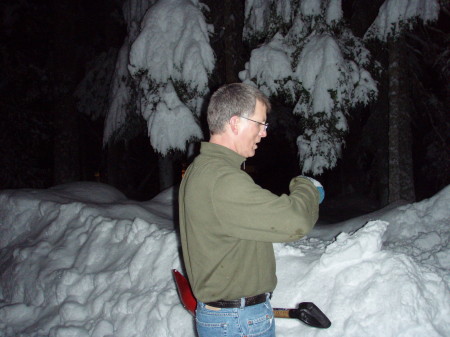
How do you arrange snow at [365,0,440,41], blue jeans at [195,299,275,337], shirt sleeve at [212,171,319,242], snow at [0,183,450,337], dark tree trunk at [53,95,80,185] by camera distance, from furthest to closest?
dark tree trunk at [53,95,80,185], snow at [365,0,440,41], snow at [0,183,450,337], blue jeans at [195,299,275,337], shirt sleeve at [212,171,319,242]

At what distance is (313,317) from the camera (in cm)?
235

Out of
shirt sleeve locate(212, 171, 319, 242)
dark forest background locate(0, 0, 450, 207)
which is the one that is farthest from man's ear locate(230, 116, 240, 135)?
dark forest background locate(0, 0, 450, 207)

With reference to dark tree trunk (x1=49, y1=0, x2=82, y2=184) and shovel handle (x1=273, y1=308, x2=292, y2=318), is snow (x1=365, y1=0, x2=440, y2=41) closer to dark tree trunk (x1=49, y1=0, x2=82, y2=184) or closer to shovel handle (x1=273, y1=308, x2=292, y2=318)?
shovel handle (x1=273, y1=308, x2=292, y2=318)

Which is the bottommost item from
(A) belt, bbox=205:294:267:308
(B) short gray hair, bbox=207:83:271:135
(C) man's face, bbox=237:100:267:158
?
(A) belt, bbox=205:294:267:308

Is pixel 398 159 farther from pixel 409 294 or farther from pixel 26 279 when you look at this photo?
pixel 26 279

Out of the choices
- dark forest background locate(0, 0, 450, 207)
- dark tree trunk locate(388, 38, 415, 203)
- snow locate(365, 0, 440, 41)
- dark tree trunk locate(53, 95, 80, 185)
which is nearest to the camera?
snow locate(365, 0, 440, 41)

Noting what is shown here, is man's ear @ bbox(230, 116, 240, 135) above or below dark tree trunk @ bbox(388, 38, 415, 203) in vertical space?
above

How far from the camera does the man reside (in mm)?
1817

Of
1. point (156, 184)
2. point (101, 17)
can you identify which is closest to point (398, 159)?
point (101, 17)

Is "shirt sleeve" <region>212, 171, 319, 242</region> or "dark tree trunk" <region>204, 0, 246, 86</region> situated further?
"dark tree trunk" <region>204, 0, 246, 86</region>

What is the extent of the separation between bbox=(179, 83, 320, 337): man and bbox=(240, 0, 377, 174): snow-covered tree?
607 centimetres

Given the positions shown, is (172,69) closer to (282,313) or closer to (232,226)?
(282,313)

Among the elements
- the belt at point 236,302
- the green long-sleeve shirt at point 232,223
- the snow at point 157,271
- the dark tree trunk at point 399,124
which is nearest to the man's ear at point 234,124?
the green long-sleeve shirt at point 232,223

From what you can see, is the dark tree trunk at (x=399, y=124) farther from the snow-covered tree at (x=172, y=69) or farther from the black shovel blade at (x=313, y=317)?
the black shovel blade at (x=313, y=317)
